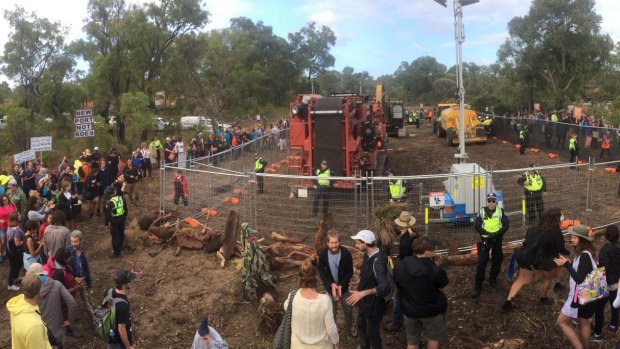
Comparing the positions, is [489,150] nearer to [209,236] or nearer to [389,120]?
[389,120]

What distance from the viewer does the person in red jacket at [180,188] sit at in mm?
11109

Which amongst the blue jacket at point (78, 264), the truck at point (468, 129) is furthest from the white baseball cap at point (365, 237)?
the truck at point (468, 129)

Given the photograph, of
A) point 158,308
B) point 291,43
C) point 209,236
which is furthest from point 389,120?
point 291,43

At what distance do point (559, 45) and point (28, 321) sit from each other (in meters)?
42.6

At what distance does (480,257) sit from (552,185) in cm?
526

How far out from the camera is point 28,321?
14.2 ft

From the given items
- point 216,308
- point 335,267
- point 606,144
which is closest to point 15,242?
point 216,308

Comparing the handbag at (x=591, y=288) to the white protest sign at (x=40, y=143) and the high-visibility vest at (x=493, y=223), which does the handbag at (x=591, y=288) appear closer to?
the high-visibility vest at (x=493, y=223)

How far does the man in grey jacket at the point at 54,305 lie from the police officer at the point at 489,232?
18.2ft

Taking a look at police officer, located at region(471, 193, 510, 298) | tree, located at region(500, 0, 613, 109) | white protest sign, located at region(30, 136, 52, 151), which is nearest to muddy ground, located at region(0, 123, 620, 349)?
police officer, located at region(471, 193, 510, 298)

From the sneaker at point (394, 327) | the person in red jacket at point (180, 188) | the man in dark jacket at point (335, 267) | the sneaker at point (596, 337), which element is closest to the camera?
the man in dark jacket at point (335, 267)

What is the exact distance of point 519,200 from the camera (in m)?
11.1

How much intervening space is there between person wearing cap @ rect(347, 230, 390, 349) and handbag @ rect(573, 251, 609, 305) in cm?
225

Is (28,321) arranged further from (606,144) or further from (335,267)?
(606,144)
